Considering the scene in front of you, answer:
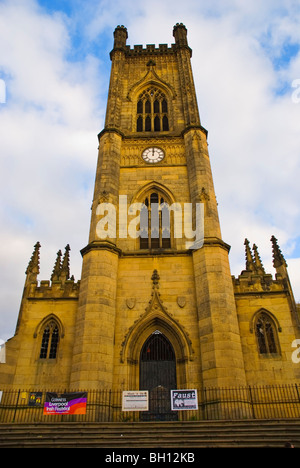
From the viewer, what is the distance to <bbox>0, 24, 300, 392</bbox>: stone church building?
1523 cm

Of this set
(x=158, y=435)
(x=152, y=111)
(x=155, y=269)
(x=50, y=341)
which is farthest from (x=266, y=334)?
(x=152, y=111)

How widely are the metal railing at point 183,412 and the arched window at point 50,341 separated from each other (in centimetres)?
169

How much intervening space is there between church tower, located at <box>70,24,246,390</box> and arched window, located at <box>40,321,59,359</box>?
1734mm

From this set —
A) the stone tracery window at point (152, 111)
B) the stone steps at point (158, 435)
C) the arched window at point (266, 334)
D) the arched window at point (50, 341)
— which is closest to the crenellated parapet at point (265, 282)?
the arched window at point (266, 334)

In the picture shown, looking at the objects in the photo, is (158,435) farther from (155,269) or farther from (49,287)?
(49,287)

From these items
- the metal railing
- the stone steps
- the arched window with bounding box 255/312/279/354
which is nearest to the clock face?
the arched window with bounding box 255/312/279/354

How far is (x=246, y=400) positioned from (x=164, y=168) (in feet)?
45.1

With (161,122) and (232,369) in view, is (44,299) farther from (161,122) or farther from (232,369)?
(161,122)

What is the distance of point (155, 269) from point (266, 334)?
242 inches

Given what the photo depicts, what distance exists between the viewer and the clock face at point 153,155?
22589 millimetres

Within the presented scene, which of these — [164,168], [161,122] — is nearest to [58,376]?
[164,168]

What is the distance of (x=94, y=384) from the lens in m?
14.2

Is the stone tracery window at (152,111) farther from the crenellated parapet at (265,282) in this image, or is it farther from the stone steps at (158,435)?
the stone steps at (158,435)

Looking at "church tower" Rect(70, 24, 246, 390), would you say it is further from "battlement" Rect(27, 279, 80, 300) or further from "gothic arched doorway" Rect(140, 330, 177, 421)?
"battlement" Rect(27, 279, 80, 300)
